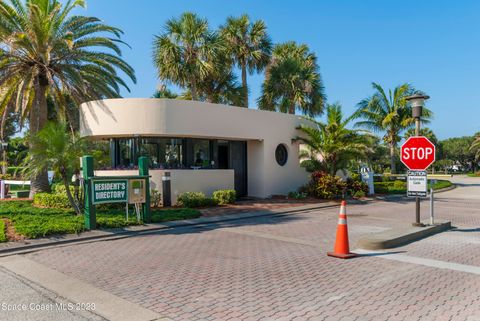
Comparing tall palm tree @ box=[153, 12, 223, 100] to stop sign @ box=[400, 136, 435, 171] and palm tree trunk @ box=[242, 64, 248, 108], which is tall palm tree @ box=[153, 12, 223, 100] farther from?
stop sign @ box=[400, 136, 435, 171]

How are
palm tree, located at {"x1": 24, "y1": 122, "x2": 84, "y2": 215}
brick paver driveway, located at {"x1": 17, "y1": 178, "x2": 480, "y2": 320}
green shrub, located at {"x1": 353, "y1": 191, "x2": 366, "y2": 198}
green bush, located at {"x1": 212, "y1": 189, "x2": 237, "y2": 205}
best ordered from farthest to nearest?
green shrub, located at {"x1": 353, "y1": 191, "x2": 366, "y2": 198}, green bush, located at {"x1": 212, "y1": 189, "x2": 237, "y2": 205}, palm tree, located at {"x1": 24, "y1": 122, "x2": 84, "y2": 215}, brick paver driveway, located at {"x1": 17, "y1": 178, "x2": 480, "y2": 320}

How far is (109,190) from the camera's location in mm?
10625

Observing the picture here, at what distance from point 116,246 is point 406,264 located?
5766mm

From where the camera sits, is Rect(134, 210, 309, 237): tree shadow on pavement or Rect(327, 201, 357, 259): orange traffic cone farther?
Rect(134, 210, 309, 237): tree shadow on pavement

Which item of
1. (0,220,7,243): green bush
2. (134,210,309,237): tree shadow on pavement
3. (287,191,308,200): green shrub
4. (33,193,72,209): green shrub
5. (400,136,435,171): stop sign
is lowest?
(134,210,309,237): tree shadow on pavement

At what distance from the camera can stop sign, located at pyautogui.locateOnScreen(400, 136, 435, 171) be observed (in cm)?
992

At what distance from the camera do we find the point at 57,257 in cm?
750

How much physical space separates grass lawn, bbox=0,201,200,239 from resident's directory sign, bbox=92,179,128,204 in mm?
→ 596

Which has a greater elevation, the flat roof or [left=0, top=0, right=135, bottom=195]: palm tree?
[left=0, top=0, right=135, bottom=195]: palm tree

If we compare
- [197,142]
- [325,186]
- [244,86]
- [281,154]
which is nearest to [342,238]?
[197,142]

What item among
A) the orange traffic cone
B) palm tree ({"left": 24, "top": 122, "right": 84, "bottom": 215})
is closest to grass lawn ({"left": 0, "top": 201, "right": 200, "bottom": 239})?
palm tree ({"left": 24, "top": 122, "right": 84, "bottom": 215})

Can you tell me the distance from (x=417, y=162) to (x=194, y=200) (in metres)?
7.89

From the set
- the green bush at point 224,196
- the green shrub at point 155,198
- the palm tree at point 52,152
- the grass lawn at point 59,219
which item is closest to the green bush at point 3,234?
the grass lawn at point 59,219

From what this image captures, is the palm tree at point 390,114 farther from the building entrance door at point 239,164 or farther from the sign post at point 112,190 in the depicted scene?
the sign post at point 112,190
